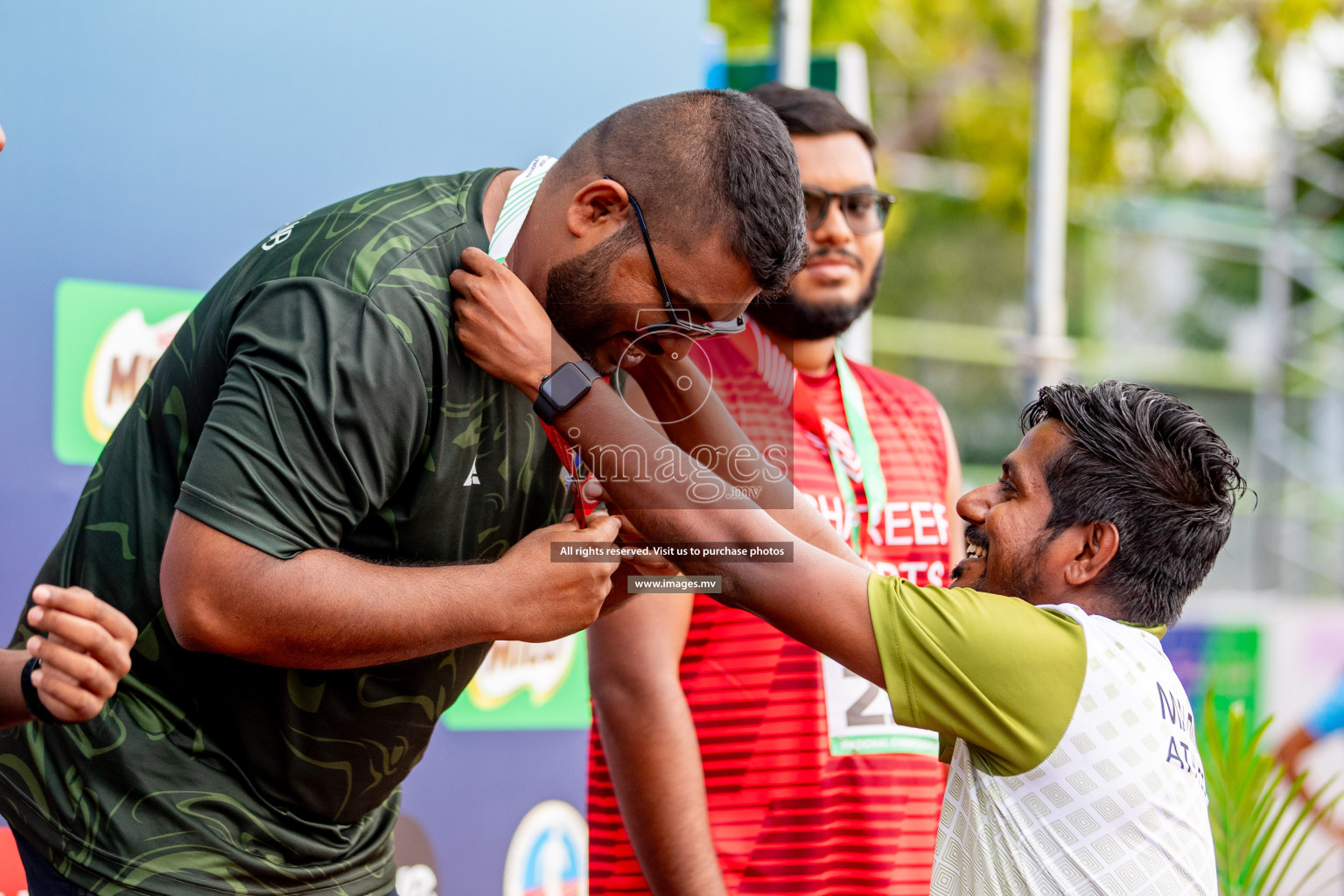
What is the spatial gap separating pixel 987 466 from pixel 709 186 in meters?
8.76

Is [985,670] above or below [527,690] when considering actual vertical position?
above

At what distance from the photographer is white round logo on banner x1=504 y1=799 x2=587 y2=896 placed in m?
3.35

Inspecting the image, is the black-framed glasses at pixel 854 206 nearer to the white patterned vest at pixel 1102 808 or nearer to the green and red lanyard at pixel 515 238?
the green and red lanyard at pixel 515 238

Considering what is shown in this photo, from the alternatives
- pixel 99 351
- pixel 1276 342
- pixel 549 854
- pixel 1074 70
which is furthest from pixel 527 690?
pixel 1276 342

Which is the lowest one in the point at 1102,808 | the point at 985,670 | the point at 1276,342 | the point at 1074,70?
the point at 1276,342

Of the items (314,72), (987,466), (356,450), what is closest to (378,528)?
(356,450)

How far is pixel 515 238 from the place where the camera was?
1.81 meters

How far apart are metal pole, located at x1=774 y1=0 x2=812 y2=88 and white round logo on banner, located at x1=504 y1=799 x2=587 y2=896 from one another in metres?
2.62

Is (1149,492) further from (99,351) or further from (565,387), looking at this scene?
(99,351)

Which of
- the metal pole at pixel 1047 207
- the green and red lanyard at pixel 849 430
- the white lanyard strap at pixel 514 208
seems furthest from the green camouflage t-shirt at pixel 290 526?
the metal pole at pixel 1047 207

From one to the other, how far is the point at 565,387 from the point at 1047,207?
4170 millimetres

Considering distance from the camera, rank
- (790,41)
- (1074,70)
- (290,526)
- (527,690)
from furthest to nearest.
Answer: (1074,70) → (790,41) → (527,690) → (290,526)

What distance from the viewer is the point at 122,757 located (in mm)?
1653

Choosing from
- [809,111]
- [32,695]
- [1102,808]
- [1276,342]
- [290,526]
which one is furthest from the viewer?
[1276,342]
